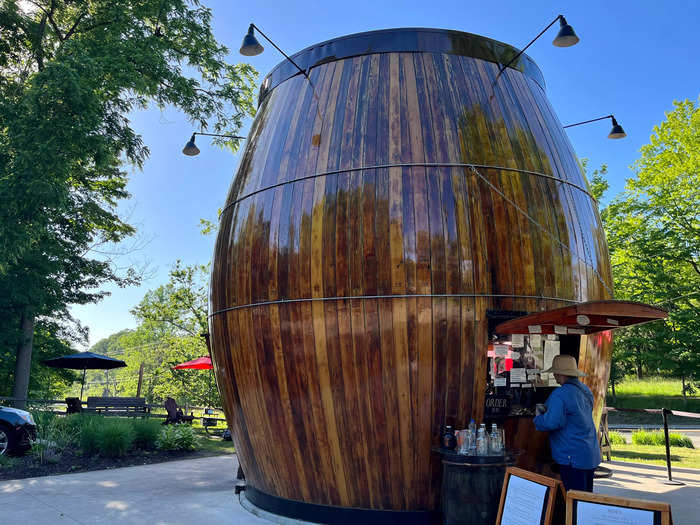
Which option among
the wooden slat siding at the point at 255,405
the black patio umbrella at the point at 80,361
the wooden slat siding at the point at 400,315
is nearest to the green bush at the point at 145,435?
the black patio umbrella at the point at 80,361

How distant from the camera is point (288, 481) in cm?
613

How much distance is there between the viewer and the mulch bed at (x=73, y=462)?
9.38 m

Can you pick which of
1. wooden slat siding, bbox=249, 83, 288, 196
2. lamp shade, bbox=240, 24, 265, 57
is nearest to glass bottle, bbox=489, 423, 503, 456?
wooden slat siding, bbox=249, 83, 288, 196

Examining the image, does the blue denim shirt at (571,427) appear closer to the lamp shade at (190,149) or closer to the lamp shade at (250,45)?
the lamp shade at (250,45)

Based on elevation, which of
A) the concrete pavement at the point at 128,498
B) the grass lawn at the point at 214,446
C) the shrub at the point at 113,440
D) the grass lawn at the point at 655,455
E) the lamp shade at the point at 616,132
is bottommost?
the grass lawn at the point at 214,446

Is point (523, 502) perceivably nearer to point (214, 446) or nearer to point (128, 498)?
point (128, 498)

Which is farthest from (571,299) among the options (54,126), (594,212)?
(54,126)

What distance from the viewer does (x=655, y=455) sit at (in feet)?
39.7

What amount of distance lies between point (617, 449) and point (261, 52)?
1228 centimetres

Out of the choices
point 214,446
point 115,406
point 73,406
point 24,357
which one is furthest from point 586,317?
point 24,357

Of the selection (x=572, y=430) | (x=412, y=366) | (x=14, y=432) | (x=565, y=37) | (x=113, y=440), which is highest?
(x=565, y=37)

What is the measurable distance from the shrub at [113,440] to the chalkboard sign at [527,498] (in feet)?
29.5

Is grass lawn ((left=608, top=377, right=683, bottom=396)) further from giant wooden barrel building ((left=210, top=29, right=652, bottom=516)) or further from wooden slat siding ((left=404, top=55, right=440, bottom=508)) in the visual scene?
wooden slat siding ((left=404, top=55, right=440, bottom=508))

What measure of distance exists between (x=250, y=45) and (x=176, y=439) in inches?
364
